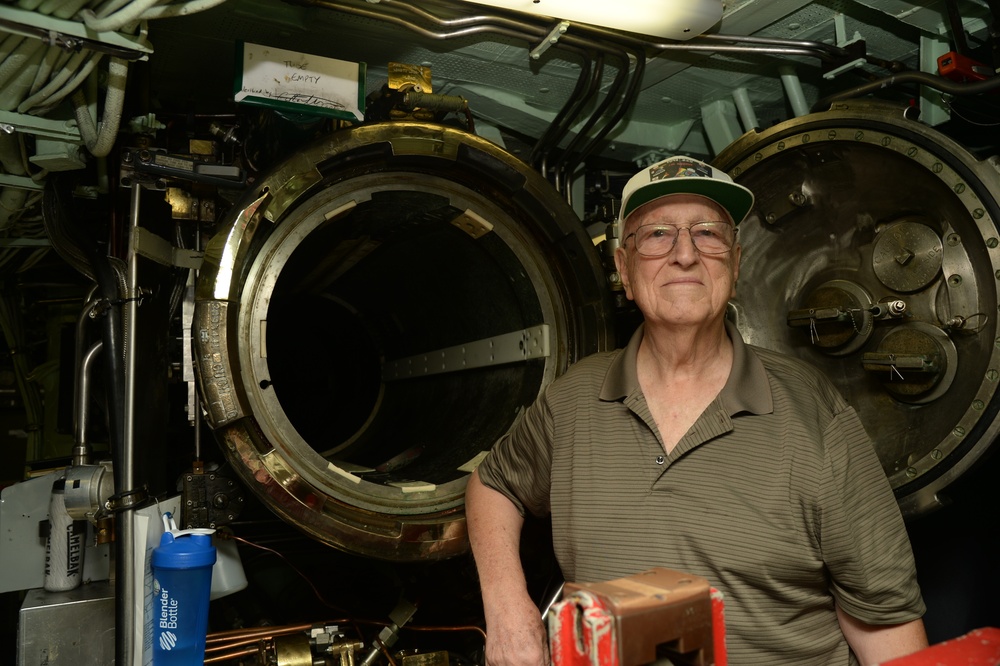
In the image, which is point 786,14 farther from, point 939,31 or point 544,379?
point 544,379

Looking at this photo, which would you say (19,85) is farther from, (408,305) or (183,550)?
(408,305)

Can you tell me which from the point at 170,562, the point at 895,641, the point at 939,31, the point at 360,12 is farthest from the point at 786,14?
the point at 170,562

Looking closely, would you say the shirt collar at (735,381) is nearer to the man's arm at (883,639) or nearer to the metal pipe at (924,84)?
the man's arm at (883,639)

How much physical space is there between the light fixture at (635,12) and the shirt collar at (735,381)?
84 cm

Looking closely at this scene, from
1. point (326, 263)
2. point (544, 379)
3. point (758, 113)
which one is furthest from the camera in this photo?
point (326, 263)

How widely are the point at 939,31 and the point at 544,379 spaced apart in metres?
1.57

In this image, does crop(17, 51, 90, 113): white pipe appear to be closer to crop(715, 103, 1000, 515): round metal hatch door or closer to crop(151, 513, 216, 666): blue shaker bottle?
crop(151, 513, 216, 666): blue shaker bottle

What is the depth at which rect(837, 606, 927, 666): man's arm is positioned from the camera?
67.5 inches

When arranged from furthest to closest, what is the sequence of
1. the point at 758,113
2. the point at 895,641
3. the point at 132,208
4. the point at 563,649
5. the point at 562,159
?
the point at 758,113
the point at 562,159
the point at 132,208
the point at 895,641
the point at 563,649

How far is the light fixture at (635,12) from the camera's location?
198 cm

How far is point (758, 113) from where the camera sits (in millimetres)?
2965

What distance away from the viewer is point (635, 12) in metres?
2.05

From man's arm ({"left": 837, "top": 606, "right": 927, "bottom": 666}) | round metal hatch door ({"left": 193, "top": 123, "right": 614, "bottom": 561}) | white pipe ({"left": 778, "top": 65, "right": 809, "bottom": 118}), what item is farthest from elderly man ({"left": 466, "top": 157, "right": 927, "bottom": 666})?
white pipe ({"left": 778, "top": 65, "right": 809, "bottom": 118})

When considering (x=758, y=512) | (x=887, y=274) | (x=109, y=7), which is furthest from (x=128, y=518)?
(x=887, y=274)
